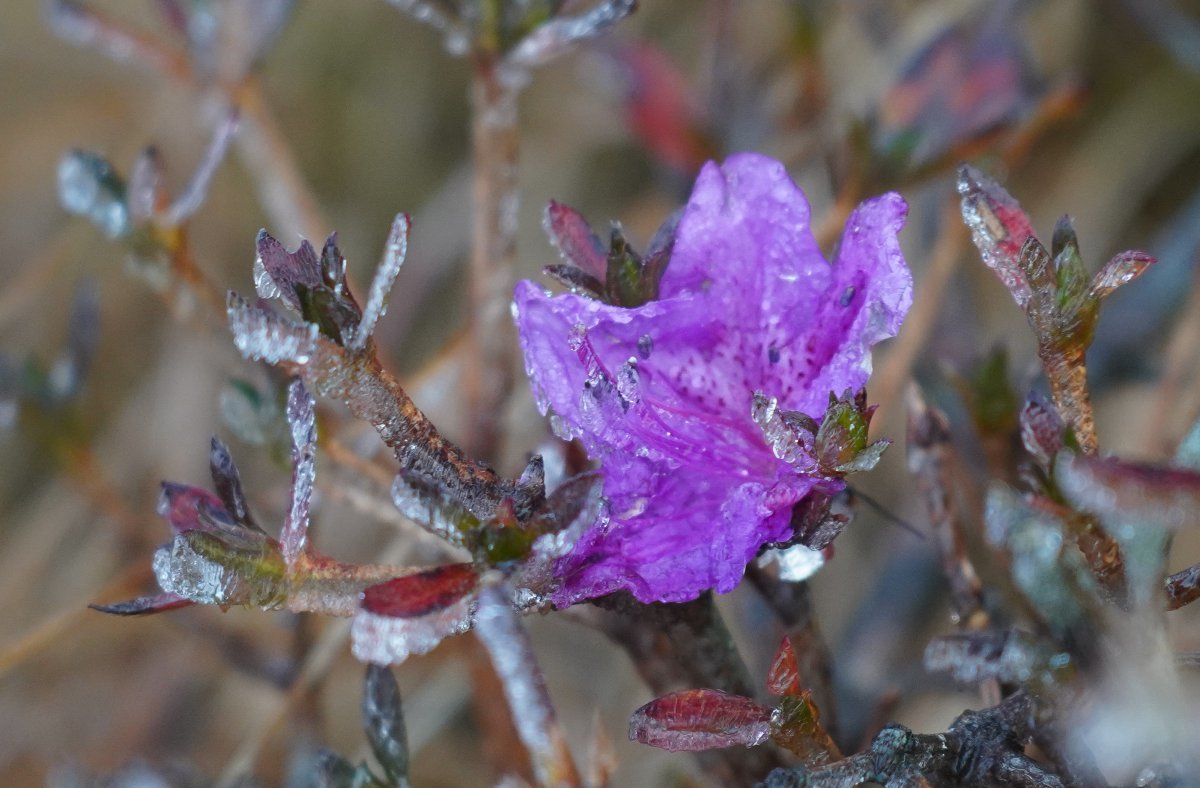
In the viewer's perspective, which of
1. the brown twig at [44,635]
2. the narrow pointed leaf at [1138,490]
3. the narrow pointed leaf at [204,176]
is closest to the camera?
the narrow pointed leaf at [1138,490]

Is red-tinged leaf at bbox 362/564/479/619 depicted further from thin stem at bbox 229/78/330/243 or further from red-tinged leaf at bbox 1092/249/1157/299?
thin stem at bbox 229/78/330/243

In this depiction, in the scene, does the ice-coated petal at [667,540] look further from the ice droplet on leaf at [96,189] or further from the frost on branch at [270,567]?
the ice droplet on leaf at [96,189]

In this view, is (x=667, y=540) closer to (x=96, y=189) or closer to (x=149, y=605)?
(x=149, y=605)

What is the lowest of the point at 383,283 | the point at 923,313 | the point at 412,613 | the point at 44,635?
the point at 412,613

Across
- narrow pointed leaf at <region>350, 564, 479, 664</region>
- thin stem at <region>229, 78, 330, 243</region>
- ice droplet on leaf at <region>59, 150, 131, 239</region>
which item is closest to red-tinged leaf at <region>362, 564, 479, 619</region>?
narrow pointed leaf at <region>350, 564, 479, 664</region>

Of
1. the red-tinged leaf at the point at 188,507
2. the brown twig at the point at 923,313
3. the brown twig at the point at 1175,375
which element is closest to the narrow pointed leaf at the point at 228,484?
the red-tinged leaf at the point at 188,507

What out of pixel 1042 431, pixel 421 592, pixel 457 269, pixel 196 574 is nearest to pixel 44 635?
pixel 196 574
